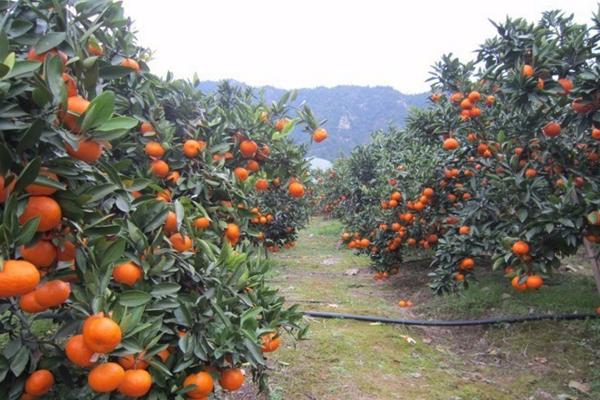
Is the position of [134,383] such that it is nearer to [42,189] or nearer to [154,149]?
[42,189]

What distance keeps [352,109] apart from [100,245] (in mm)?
44708

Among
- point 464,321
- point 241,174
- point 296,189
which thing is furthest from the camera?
point 464,321

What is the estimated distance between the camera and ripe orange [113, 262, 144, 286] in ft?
4.89

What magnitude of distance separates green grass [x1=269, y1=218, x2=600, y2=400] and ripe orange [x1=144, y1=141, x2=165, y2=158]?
51.3 inches

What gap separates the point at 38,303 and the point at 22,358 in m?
0.38

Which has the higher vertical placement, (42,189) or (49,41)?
(49,41)

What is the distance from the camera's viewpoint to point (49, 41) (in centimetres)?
127

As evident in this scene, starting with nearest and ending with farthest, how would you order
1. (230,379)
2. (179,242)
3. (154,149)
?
1. (230,379)
2. (179,242)
3. (154,149)

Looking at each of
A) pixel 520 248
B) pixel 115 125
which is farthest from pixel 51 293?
pixel 520 248

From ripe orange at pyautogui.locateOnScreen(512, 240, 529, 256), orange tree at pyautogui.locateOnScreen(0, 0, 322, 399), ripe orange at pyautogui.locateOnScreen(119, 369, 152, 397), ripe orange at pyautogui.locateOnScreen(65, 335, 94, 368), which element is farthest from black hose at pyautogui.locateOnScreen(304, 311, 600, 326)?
ripe orange at pyautogui.locateOnScreen(65, 335, 94, 368)

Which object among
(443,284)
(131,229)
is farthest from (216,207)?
(443,284)

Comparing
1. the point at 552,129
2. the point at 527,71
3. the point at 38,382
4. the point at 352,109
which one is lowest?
the point at 38,382

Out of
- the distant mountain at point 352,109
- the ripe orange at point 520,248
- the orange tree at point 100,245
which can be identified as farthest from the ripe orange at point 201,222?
the distant mountain at point 352,109

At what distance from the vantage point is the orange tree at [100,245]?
44.3 inches
